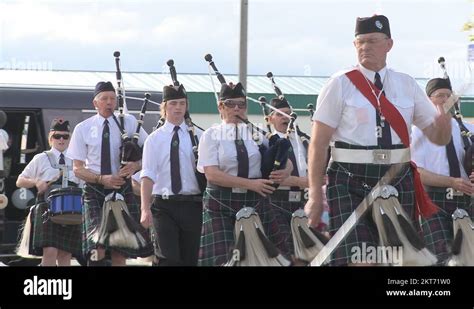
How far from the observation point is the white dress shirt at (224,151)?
7930 millimetres

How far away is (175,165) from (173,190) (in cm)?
18

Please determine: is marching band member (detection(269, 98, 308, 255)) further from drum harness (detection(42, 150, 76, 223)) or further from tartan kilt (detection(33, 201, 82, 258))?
drum harness (detection(42, 150, 76, 223))

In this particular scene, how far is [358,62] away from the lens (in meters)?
6.70

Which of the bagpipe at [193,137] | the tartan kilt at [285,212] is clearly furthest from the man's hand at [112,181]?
the tartan kilt at [285,212]

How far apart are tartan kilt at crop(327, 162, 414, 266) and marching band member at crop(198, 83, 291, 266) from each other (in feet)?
4.36

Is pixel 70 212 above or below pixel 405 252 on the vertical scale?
above

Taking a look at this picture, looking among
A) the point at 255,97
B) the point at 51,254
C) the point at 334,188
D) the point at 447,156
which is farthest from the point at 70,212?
the point at 334,188

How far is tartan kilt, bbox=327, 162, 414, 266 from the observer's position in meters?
6.46

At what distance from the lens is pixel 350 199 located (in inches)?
255

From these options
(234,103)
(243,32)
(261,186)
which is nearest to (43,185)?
(234,103)

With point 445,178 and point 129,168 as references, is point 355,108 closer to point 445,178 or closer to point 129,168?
point 445,178
